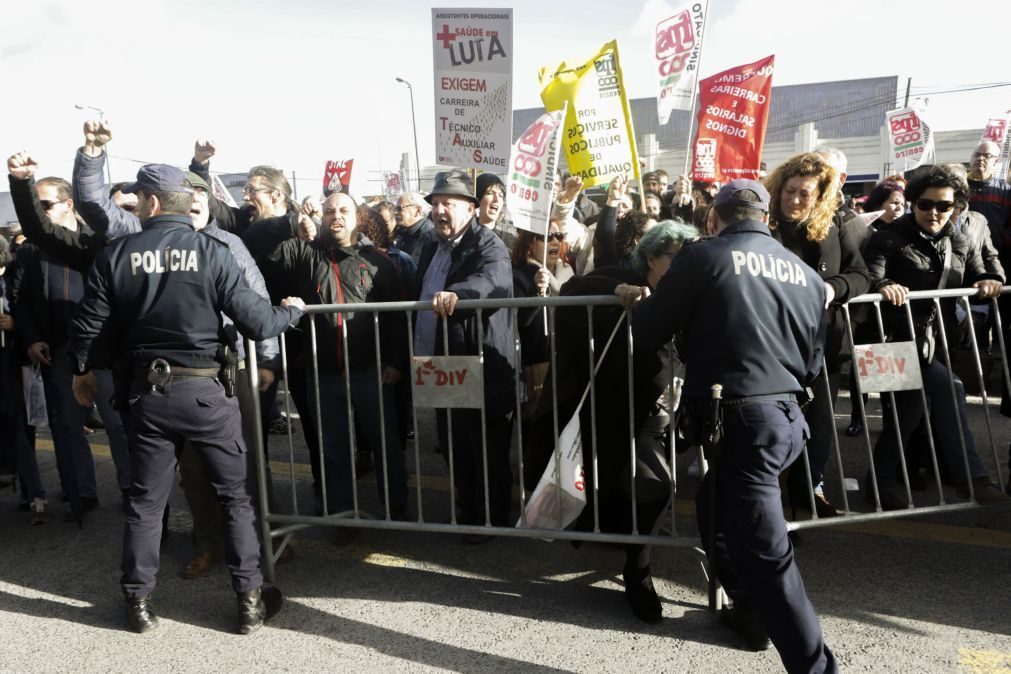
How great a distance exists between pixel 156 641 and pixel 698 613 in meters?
2.31

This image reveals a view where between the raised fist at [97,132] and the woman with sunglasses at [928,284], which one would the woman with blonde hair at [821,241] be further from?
the raised fist at [97,132]

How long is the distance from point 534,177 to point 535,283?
68 centimetres

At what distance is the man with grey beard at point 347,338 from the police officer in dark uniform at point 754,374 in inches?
77.0

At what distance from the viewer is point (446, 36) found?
5.25m

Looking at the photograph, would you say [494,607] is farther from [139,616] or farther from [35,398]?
[35,398]

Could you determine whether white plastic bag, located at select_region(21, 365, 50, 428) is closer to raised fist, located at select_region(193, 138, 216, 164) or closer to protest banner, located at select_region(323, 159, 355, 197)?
raised fist, located at select_region(193, 138, 216, 164)

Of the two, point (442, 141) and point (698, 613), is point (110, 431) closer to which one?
point (442, 141)

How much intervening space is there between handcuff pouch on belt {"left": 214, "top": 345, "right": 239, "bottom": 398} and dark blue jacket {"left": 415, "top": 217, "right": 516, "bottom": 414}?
1.11m

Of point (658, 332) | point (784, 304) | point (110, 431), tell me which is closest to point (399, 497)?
point (110, 431)

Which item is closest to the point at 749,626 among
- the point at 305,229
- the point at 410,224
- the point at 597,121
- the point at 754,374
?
the point at 754,374

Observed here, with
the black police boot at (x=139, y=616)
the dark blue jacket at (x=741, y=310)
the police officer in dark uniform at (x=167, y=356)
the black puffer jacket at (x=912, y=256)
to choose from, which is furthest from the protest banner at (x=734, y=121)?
the black police boot at (x=139, y=616)

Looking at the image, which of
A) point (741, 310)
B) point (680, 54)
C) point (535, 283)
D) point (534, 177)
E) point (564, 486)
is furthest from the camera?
point (680, 54)

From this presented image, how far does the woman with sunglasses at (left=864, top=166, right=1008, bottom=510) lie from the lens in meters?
4.03

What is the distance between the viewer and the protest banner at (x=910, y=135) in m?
10.1
